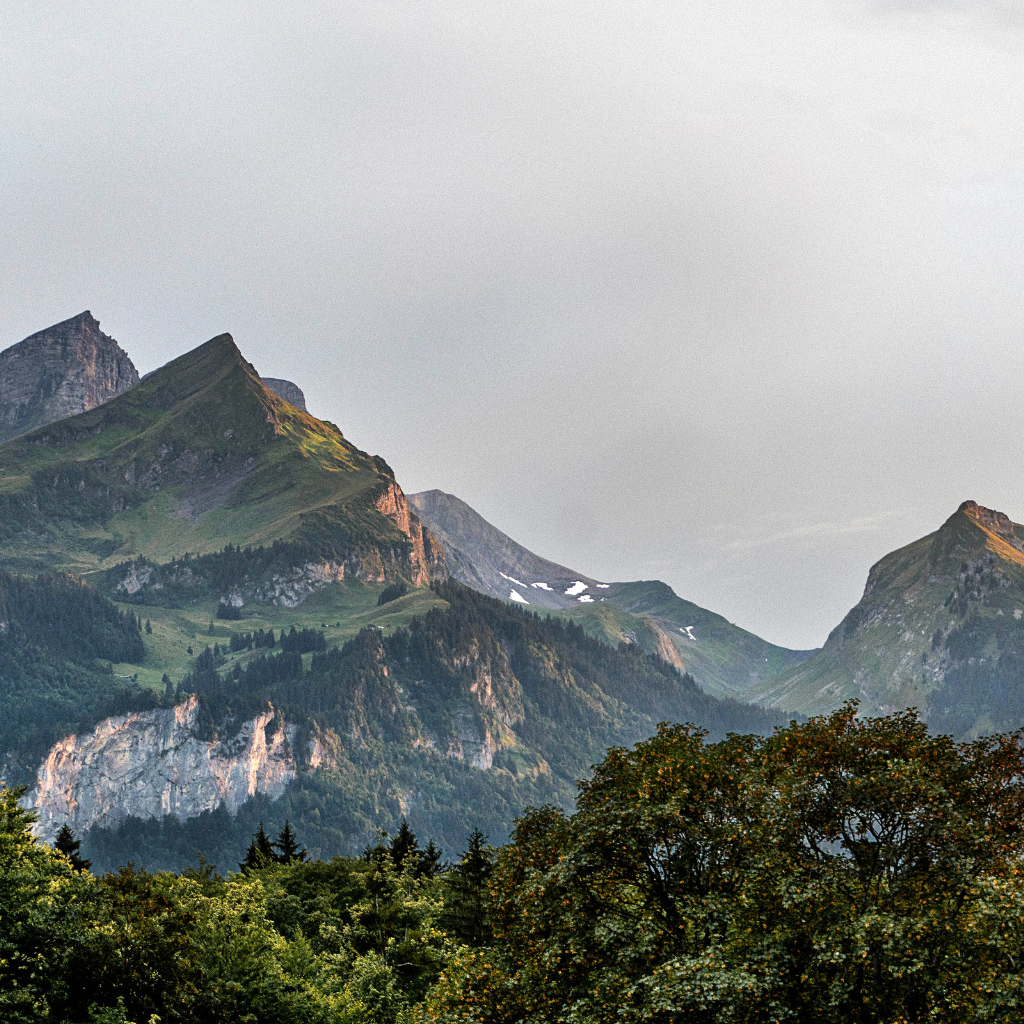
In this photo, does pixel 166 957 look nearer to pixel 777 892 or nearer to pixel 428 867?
pixel 777 892

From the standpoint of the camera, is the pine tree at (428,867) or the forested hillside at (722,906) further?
the pine tree at (428,867)

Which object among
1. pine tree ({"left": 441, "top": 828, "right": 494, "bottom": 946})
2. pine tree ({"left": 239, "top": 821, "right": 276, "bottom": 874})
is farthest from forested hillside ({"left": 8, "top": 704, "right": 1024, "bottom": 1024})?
pine tree ({"left": 239, "top": 821, "right": 276, "bottom": 874})

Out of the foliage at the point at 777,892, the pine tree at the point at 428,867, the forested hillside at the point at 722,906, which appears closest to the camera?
the foliage at the point at 777,892

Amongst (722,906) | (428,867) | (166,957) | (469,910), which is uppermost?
(722,906)

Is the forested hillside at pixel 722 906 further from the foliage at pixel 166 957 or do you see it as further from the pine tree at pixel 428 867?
the pine tree at pixel 428 867

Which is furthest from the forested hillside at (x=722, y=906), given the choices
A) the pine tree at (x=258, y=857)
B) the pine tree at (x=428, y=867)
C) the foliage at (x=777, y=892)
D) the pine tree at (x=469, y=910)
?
the pine tree at (x=428, y=867)

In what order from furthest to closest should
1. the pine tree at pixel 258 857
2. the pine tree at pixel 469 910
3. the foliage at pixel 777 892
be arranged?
the pine tree at pixel 258 857 → the pine tree at pixel 469 910 → the foliage at pixel 777 892

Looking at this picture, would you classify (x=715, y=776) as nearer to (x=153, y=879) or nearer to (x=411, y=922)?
(x=411, y=922)

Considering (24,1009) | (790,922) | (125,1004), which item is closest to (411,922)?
(125,1004)

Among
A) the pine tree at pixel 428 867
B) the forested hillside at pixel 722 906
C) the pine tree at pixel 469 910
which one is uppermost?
the forested hillside at pixel 722 906

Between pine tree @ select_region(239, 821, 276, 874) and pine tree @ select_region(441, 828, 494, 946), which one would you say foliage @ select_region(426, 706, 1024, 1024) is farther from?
pine tree @ select_region(239, 821, 276, 874)

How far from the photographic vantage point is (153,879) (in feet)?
276

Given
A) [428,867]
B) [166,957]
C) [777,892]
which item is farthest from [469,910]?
[428,867]

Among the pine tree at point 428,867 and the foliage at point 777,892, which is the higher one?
the foliage at point 777,892
